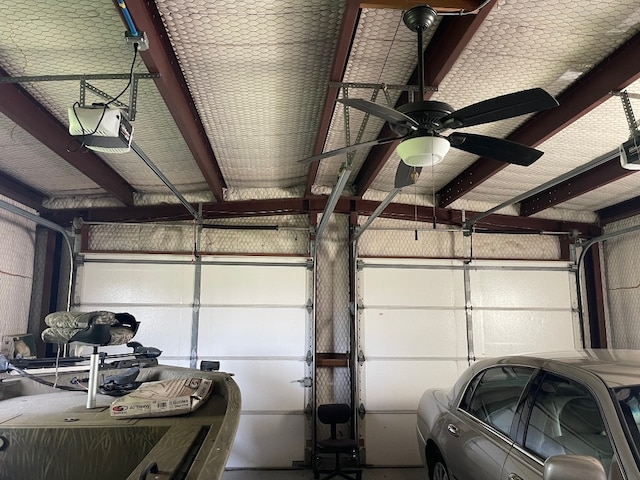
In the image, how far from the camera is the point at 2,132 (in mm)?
3771

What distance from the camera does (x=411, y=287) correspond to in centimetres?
580

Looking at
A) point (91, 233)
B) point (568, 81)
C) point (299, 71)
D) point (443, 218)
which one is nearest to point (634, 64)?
point (568, 81)

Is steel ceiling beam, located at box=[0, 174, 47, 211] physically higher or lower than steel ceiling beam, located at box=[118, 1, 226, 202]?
lower

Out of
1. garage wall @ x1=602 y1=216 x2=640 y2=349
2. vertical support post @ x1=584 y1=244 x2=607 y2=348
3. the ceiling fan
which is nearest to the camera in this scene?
the ceiling fan

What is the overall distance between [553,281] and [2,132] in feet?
21.1

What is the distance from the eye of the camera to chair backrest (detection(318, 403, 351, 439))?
5004 mm

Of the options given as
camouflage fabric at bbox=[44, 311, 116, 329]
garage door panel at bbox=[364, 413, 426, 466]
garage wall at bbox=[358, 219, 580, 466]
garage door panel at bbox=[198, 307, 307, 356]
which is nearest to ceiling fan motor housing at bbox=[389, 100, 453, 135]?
camouflage fabric at bbox=[44, 311, 116, 329]

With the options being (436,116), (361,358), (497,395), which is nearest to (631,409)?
(497,395)

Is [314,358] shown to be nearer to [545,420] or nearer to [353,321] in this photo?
[353,321]

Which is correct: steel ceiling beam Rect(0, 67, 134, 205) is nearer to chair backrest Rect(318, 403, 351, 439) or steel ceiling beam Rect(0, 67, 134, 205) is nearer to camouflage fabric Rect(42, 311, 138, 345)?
camouflage fabric Rect(42, 311, 138, 345)

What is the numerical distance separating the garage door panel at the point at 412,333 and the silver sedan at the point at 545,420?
2299 mm

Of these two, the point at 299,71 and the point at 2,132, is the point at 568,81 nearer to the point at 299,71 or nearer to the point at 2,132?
the point at 299,71

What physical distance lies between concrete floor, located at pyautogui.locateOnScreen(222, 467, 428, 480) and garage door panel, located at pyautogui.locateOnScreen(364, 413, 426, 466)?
11 cm

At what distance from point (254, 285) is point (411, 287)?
2031mm
